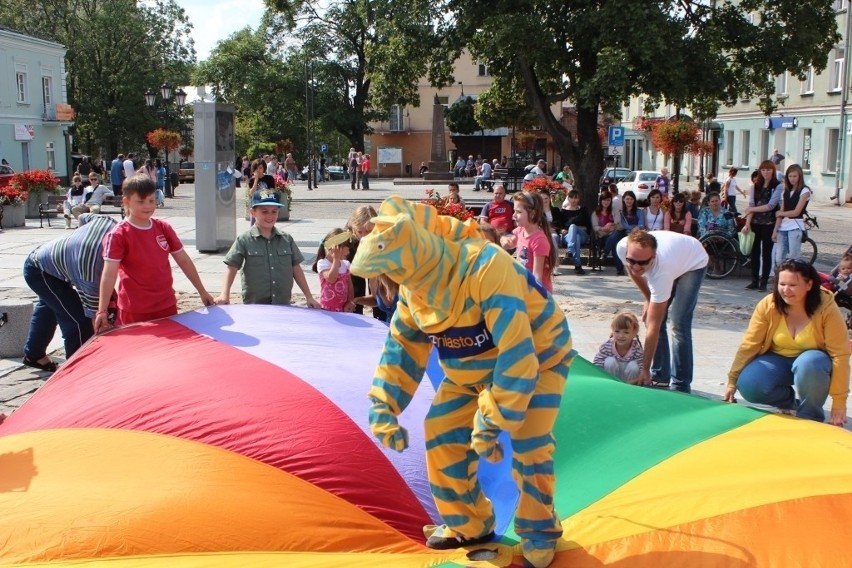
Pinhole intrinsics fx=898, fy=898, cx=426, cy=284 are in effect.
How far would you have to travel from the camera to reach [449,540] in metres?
3.50

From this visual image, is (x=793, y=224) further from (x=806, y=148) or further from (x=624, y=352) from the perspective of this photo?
(x=806, y=148)

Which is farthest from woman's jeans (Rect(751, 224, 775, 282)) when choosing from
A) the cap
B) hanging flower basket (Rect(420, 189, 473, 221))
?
the cap

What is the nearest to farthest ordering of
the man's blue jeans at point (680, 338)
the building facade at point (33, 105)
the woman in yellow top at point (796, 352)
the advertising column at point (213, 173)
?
the woman in yellow top at point (796, 352)
the man's blue jeans at point (680, 338)
the advertising column at point (213, 173)
the building facade at point (33, 105)

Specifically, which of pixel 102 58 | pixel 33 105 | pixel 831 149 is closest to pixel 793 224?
pixel 831 149

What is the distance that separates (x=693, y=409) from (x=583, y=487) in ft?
4.41

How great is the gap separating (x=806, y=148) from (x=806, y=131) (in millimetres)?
685

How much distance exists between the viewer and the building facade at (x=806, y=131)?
32094mm

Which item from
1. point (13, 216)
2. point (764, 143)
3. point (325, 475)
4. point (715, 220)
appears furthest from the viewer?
point (764, 143)

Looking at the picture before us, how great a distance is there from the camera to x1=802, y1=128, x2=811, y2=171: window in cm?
3559

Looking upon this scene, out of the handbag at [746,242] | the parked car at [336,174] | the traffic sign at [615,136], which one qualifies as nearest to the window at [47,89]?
the parked car at [336,174]

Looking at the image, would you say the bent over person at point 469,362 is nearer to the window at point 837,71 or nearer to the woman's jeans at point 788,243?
the woman's jeans at point 788,243

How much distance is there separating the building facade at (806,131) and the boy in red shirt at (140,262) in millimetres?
25677

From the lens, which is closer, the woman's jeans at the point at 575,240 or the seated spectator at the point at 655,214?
the seated spectator at the point at 655,214

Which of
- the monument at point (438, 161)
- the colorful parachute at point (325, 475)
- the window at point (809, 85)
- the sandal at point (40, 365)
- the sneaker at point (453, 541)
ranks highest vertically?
the window at point (809, 85)
